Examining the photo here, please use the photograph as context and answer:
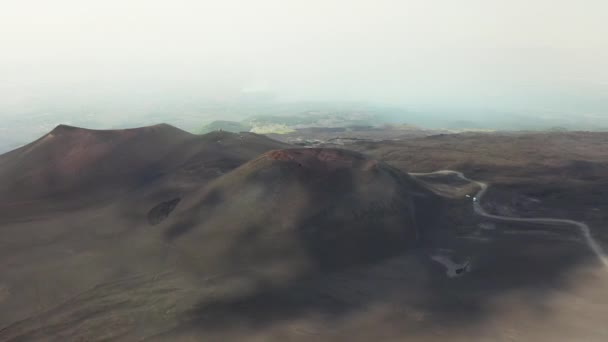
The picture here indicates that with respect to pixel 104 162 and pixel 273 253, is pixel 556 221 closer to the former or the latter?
pixel 273 253

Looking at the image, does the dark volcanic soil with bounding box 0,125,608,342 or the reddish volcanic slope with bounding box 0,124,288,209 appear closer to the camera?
the dark volcanic soil with bounding box 0,125,608,342

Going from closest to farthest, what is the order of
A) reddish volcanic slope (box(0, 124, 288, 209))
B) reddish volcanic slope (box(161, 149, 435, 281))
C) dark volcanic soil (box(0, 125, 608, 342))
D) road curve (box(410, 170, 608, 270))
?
dark volcanic soil (box(0, 125, 608, 342)), reddish volcanic slope (box(161, 149, 435, 281)), road curve (box(410, 170, 608, 270)), reddish volcanic slope (box(0, 124, 288, 209))

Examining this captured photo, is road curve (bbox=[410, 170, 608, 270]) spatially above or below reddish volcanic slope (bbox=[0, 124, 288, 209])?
below

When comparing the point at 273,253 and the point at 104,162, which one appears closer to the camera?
the point at 273,253

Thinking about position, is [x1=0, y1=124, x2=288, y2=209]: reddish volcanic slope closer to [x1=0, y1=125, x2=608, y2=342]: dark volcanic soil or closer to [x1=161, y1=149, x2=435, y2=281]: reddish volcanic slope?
[x1=0, y1=125, x2=608, y2=342]: dark volcanic soil

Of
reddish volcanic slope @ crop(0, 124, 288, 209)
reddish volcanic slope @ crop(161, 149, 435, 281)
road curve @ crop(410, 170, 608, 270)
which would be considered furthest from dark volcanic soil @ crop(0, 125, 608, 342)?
road curve @ crop(410, 170, 608, 270)

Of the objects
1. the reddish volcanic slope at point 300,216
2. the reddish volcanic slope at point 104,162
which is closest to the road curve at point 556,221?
the reddish volcanic slope at point 300,216

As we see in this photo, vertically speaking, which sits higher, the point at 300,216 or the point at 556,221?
the point at 300,216

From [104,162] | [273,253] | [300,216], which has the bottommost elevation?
[273,253]

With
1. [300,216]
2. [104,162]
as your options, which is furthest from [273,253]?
[104,162]

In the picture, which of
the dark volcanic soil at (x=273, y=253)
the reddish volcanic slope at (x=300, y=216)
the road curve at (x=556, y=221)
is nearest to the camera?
the dark volcanic soil at (x=273, y=253)

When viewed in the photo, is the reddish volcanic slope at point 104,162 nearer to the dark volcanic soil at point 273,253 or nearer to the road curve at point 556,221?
the dark volcanic soil at point 273,253
